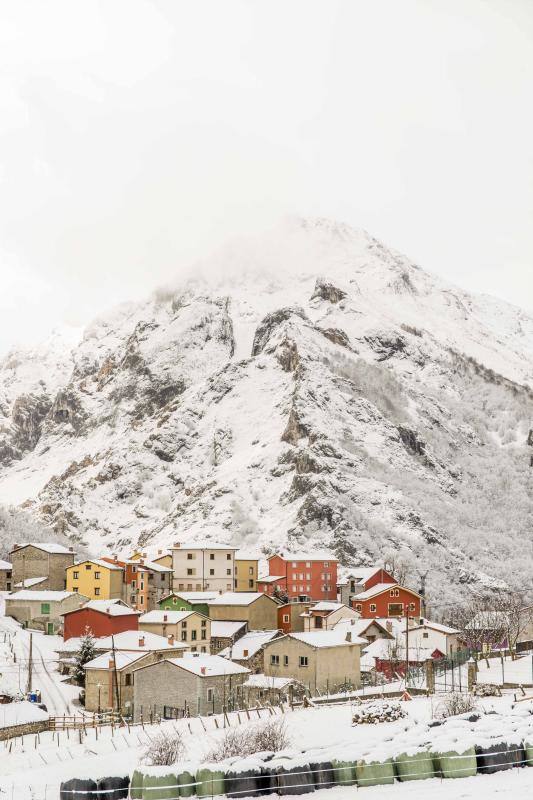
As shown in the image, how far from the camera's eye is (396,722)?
132 feet

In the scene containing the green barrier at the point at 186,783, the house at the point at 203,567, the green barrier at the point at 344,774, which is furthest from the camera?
the house at the point at 203,567

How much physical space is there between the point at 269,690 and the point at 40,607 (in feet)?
122

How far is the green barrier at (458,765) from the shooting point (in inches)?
1099

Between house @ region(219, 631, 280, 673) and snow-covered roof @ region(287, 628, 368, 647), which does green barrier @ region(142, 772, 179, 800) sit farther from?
house @ region(219, 631, 280, 673)

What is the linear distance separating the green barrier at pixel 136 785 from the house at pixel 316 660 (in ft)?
138

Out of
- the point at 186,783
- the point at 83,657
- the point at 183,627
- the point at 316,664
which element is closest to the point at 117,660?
the point at 83,657

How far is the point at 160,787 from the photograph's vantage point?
1080 inches

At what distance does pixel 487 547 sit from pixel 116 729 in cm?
12674

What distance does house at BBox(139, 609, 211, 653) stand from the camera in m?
83.6

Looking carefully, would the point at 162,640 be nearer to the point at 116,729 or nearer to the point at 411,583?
the point at 116,729

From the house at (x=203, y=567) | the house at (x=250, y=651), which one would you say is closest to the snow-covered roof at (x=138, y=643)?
the house at (x=250, y=651)

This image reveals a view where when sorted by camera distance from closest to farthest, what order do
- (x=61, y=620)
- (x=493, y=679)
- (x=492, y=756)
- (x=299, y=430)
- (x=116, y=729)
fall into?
(x=492, y=756)
(x=116, y=729)
(x=493, y=679)
(x=61, y=620)
(x=299, y=430)

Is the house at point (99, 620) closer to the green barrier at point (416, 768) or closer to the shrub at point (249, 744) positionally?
the shrub at point (249, 744)

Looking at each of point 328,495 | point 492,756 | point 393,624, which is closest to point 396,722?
point 492,756
